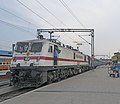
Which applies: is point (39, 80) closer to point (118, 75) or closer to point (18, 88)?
point (18, 88)

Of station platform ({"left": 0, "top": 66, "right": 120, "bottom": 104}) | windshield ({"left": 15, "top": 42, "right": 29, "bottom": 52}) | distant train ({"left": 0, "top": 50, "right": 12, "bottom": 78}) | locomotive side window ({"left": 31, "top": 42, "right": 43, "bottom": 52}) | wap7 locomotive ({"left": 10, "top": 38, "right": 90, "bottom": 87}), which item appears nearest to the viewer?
station platform ({"left": 0, "top": 66, "right": 120, "bottom": 104})

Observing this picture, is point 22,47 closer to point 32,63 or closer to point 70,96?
point 32,63

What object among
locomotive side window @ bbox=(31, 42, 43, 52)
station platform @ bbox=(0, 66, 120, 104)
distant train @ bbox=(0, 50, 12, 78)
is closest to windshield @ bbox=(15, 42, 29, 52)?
locomotive side window @ bbox=(31, 42, 43, 52)

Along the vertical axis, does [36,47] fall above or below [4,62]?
above

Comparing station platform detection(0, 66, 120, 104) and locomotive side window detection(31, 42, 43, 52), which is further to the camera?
locomotive side window detection(31, 42, 43, 52)

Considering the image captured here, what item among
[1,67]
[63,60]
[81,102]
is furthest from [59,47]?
[81,102]

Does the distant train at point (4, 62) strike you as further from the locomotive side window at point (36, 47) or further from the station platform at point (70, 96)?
the station platform at point (70, 96)

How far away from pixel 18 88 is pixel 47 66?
2.55 meters

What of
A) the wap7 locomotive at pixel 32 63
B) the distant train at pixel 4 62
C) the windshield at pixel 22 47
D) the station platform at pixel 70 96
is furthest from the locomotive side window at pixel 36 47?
the distant train at pixel 4 62

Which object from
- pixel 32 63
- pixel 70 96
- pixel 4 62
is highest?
pixel 4 62

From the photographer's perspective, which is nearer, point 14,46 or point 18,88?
point 18,88

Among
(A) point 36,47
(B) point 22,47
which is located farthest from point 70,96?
(B) point 22,47

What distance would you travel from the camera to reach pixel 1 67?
1032 inches

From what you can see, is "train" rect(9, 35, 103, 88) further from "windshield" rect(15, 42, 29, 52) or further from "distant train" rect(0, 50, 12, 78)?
"distant train" rect(0, 50, 12, 78)
